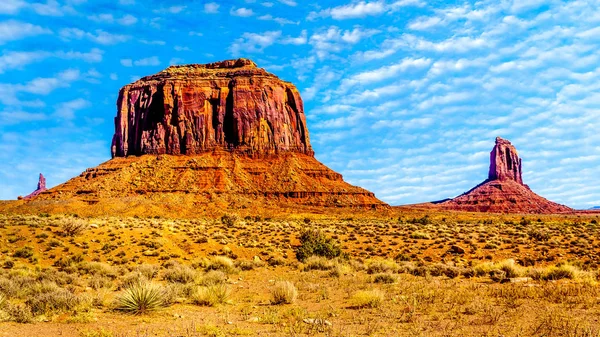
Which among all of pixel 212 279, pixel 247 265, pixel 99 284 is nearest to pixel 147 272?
pixel 99 284

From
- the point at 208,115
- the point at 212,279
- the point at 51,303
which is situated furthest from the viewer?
the point at 208,115

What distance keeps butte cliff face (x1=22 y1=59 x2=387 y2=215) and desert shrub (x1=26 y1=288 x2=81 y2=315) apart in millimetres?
55151

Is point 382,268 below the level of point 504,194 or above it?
below

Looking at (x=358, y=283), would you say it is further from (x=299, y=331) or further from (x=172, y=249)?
(x=172, y=249)

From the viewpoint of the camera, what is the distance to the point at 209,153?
92125 millimetres

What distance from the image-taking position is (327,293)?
12375mm

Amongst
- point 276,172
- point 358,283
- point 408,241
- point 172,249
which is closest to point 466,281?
point 358,283

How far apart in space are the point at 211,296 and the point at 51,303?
144 inches

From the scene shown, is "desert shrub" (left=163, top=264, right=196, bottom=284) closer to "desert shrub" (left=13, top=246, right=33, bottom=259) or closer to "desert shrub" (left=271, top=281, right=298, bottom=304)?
"desert shrub" (left=271, top=281, right=298, bottom=304)

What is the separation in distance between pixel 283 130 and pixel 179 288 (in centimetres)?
8771

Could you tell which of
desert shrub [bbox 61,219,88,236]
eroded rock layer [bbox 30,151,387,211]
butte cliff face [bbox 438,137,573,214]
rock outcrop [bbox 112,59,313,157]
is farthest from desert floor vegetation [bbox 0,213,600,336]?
butte cliff face [bbox 438,137,573,214]

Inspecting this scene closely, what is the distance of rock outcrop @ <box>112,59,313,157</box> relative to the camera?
9419 centimetres

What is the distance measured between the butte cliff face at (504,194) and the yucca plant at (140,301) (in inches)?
5061

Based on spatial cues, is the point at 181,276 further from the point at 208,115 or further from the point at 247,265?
the point at 208,115
